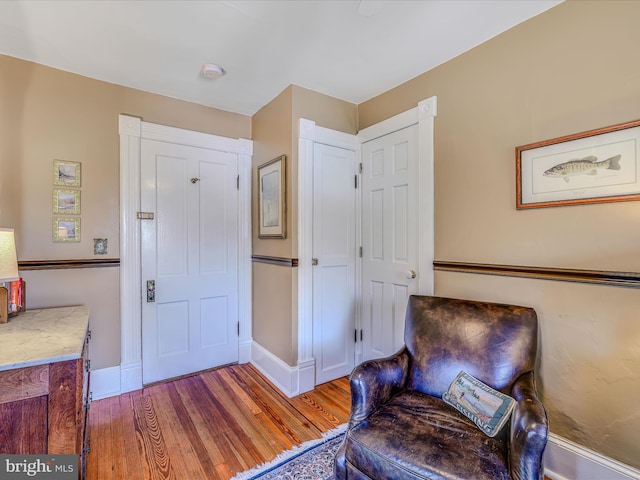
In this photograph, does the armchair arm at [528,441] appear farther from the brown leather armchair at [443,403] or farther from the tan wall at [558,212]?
the tan wall at [558,212]

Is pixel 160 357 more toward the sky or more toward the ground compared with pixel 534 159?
more toward the ground

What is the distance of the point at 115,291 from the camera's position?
2.36 metres

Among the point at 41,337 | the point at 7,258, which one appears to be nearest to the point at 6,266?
the point at 7,258

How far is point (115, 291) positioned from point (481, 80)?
9.60 ft

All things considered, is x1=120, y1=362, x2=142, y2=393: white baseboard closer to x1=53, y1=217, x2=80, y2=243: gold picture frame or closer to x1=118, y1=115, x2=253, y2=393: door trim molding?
x1=118, y1=115, x2=253, y2=393: door trim molding

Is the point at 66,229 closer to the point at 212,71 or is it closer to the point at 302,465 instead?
the point at 212,71

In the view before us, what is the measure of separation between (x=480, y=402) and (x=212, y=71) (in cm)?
251

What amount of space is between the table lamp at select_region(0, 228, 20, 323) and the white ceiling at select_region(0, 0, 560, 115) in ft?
3.90

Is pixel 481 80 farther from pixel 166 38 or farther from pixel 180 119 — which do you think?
pixel 180 119

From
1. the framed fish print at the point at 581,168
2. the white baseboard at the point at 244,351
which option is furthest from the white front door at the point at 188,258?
the framed fish print at the point at 581,168

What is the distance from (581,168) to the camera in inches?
58.8

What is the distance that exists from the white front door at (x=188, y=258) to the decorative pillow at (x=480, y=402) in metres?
2.05

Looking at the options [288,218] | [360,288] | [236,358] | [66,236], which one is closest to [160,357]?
[236,358]

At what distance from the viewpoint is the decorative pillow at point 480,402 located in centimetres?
126
